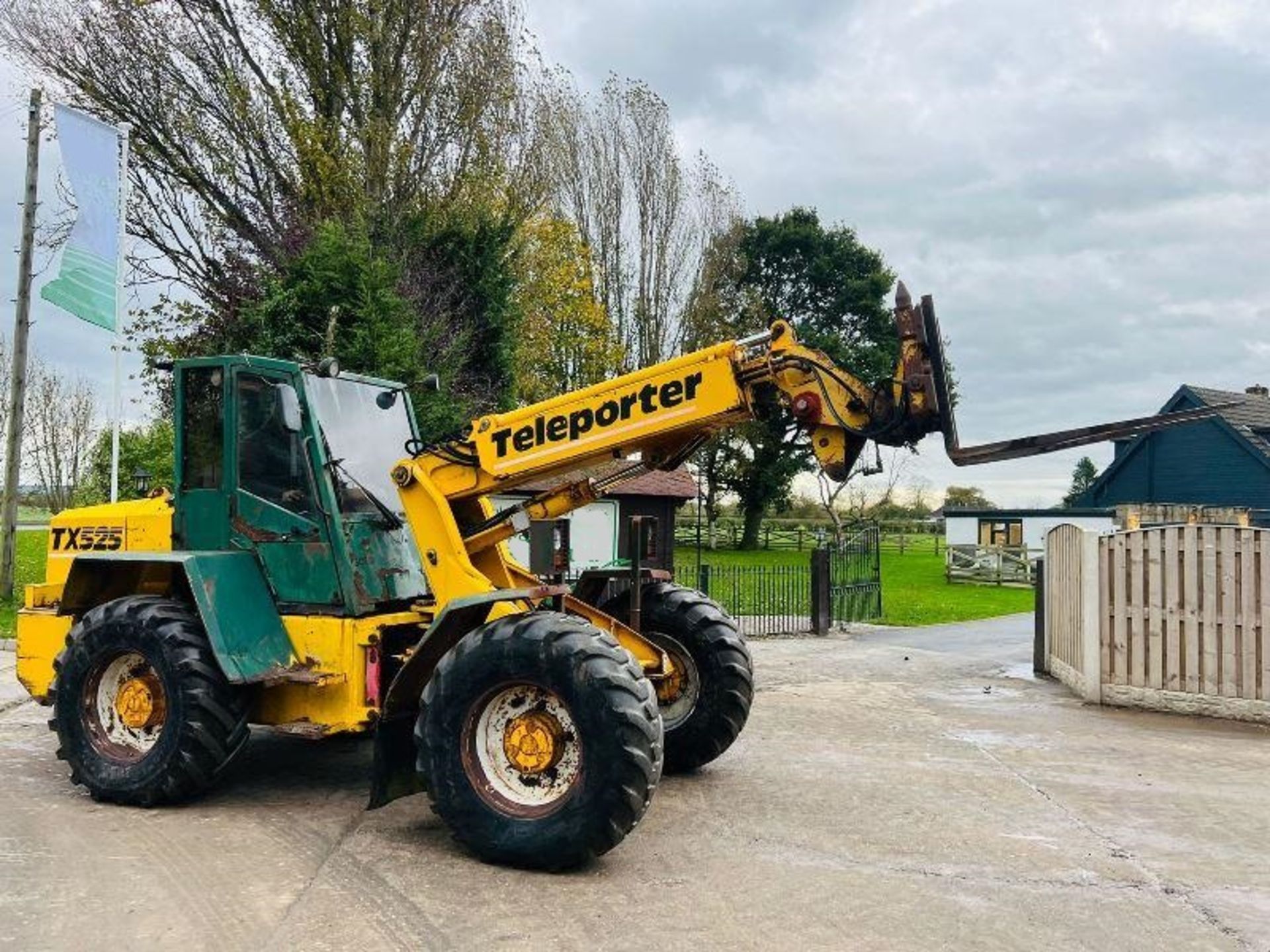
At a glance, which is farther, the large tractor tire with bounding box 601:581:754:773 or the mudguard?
the large tractor tire with bounding box 601:581:754:773

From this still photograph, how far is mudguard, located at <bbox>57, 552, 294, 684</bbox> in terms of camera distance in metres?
6.05

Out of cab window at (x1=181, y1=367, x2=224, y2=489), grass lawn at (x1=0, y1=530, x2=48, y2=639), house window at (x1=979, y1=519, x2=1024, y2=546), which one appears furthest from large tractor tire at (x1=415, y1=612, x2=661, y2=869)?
house window at (x1=979, y1=519, x2=1024, y2=546)

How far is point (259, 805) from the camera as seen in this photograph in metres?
6.24

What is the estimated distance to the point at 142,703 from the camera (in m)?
6.31

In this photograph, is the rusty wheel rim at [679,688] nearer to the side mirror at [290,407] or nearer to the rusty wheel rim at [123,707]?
the side mirror at [290,407]

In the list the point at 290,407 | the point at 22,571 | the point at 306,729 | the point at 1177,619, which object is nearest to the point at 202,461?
the point at 290,407

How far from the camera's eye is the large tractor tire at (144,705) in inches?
235

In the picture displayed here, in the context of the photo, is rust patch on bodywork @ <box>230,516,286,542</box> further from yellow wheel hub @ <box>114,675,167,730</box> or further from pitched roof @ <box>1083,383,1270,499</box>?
pitched roof @ <box>1083,383,1270,499</box>

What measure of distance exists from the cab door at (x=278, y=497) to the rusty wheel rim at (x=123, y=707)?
918 mm

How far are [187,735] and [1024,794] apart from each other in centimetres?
510

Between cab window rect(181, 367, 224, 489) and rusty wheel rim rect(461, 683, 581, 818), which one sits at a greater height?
cab window rect(181, 367, 224, 489)

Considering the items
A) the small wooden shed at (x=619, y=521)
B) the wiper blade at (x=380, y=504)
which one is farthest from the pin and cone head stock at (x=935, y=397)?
the small wooden shed at (x=619, y=521)

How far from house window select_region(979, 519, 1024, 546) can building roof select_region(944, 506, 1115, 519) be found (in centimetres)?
22

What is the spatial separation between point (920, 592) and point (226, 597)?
993 inches
